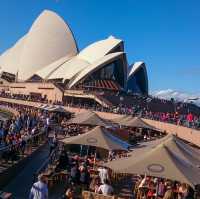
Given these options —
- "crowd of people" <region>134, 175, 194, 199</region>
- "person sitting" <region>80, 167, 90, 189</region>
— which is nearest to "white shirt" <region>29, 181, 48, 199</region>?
"person sitting" <region>80, 167, 90, 189</region>

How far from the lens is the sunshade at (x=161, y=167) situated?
991 cm

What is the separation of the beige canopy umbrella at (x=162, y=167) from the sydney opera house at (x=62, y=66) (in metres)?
40.7

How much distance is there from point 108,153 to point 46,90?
45.0 m

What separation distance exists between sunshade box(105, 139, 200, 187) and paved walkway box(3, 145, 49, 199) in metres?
2.58

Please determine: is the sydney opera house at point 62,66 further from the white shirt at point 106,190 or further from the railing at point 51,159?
the white shirt at point 106,190

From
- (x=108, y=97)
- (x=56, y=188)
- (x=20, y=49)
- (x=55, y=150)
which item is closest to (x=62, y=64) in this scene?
(x=20, y=49)

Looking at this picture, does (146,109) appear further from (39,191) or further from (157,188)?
(39,191)

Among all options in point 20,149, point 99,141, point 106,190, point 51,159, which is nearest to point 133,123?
point 20,149

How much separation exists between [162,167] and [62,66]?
204 feet

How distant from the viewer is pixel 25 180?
43.7ft

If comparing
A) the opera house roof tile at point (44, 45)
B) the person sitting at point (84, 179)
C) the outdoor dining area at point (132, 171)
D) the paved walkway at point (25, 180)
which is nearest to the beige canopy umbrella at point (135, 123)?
the outdoor dining area at point (132, 171)

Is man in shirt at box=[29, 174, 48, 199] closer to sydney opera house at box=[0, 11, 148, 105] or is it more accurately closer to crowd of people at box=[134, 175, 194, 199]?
crowd of people at box=[134, 175, 194, 199]

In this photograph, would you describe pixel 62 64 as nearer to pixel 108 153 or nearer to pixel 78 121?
pixel 78 121

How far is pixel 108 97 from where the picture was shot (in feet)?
165
